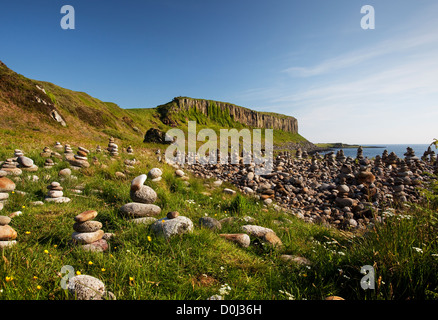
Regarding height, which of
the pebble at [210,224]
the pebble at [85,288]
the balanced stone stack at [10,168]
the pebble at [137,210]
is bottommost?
the pebble at [210,224]

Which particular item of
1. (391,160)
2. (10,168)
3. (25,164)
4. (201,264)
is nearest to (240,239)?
(201,264)

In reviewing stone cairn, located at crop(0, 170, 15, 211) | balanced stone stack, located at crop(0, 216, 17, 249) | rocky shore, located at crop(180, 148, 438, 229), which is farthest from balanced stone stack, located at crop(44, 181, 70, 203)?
rocky shore, located at crop(180, 148, 438, 229)

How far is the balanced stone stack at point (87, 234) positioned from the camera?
314cm

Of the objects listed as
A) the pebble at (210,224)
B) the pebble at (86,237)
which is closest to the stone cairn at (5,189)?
the pebble at (86,237)

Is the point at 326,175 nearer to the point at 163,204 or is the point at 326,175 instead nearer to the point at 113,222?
the point at 163,204

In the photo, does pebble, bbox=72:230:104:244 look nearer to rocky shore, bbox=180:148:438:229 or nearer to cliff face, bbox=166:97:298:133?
rocky shore, bbox=180:148:438:229

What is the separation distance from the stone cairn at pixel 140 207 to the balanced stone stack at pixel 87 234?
0.69 m

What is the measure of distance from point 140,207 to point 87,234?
122cm

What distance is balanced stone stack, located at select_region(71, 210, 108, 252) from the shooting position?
3143 mm

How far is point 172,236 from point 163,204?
218 centimetres

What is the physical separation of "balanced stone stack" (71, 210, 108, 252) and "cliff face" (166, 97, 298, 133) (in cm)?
11317

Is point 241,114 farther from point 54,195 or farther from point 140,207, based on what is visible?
point 140,207

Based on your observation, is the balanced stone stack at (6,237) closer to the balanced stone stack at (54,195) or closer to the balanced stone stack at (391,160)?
the balanced stone stack at (54,195)
